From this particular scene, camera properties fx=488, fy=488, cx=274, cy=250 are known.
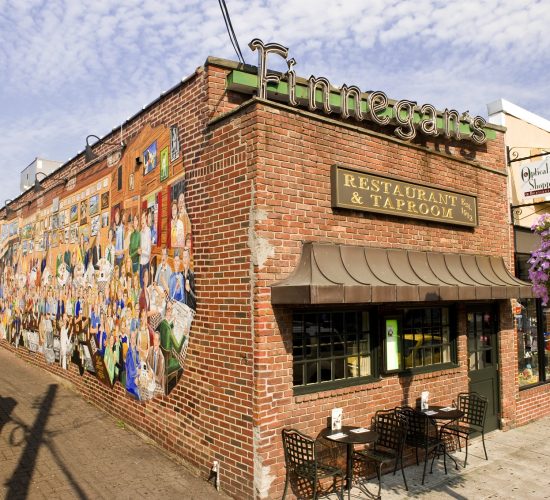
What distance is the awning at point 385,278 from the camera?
5.53 m

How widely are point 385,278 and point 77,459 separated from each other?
493cm

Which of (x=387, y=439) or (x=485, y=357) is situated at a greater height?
(x=485, y=357)

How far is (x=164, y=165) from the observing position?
25.1 feet

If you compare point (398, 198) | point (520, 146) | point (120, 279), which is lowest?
point (120, 279)

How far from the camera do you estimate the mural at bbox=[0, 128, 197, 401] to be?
7258 millimetres

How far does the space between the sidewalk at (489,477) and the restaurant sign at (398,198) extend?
3.67m

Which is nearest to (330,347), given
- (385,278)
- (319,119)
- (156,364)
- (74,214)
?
(385,278)

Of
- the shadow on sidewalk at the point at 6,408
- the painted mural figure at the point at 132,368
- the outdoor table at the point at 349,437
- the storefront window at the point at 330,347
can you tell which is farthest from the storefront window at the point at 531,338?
the shadow on sidewalk at the point at 6,408

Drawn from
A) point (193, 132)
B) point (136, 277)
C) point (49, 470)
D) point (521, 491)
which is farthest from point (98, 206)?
point (521, 491)

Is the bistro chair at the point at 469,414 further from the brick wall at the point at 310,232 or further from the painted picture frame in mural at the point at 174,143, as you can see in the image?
the painted picture frame in mural at the point at 174,143

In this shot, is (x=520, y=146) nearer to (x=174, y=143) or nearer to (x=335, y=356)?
(x=335, y=356)

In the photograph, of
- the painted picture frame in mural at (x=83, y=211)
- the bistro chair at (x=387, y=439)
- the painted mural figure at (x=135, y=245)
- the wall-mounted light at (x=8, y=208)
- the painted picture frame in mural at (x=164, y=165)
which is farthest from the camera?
the wall-mounted light at (x=8, y=208)

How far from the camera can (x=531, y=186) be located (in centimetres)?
970

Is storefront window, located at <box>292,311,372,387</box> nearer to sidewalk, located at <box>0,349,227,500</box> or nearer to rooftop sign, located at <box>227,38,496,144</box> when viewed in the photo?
sidewalk, located at <box>0,349,227,500</box>
